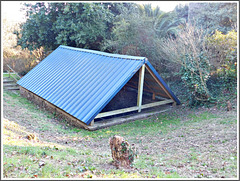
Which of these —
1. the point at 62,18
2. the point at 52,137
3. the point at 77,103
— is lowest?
the point at 52,137

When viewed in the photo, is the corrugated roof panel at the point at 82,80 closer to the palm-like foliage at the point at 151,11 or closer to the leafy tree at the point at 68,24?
the leafy tree at the point at 68,24

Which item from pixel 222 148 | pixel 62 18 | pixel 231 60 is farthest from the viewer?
pixel 62 18

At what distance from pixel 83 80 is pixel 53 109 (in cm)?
201

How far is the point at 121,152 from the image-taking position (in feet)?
15.3

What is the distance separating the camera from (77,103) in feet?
30.6

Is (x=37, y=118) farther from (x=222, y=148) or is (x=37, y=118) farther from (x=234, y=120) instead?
(x=234, y=120)

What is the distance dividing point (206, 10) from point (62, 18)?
11.5 m

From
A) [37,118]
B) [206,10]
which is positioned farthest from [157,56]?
[37,118]

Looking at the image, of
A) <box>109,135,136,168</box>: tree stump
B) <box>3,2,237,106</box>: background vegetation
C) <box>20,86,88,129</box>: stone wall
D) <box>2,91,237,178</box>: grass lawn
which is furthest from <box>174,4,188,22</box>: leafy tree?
<box>109,135,136,168</box>: tree stump

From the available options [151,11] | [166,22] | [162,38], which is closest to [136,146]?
[162,38]

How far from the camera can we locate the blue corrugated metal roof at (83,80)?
349 inches

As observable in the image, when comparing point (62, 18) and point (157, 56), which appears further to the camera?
point (62, 18)

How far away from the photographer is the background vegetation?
10.9m

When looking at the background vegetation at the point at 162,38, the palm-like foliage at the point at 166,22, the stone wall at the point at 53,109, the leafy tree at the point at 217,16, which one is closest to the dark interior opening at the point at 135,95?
the background vegetation at the point at 162,38
